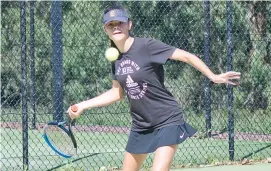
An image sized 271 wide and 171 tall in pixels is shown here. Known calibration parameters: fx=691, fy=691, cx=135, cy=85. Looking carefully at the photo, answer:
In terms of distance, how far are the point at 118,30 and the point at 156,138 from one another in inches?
31.0

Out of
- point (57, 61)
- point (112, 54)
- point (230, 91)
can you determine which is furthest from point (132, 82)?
point (57, 61)

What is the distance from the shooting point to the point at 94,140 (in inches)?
420

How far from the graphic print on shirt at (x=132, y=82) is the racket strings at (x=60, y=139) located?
2.48ft

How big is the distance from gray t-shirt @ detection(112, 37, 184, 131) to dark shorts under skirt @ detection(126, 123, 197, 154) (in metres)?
0.05

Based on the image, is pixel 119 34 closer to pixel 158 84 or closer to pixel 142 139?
pixel 158 84

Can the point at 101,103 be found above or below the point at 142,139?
above

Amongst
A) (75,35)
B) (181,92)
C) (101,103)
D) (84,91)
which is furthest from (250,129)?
A: (101,103)

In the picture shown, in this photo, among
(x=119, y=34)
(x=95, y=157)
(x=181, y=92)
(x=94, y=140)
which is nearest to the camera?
(x=119, y=34)

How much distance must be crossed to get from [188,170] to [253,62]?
15.7ft

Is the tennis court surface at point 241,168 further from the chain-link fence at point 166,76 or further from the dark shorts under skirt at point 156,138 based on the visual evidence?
the dark shorts under skirt at point 156,138

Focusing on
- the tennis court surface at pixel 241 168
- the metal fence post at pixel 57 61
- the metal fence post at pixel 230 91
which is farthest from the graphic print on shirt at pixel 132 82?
the metal fence post at pixel 57 61

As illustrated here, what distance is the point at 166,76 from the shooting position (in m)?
12.4

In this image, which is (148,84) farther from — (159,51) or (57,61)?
(57,61)

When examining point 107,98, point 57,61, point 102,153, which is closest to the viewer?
point 107,98
